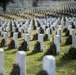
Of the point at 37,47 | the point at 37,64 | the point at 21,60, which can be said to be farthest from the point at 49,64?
the point at 37,47

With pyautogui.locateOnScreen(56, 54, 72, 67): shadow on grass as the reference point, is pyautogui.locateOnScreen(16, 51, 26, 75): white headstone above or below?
above

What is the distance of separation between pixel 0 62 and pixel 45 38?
7148 mm

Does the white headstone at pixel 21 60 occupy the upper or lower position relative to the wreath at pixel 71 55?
upper

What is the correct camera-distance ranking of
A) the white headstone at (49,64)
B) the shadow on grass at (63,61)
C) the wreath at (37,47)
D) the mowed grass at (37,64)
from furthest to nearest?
1. the wreath at (37,47)
2. the shadow on grass at (63,61)
3. the mowed grass at (37,64)
4. the white headstone at (49,64)

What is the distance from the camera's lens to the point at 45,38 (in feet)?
46.2

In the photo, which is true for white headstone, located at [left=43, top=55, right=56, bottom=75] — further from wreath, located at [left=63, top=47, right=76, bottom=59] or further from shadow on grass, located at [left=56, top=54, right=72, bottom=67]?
wreath, located at [left=63, top=47, right=76, bottom=59]

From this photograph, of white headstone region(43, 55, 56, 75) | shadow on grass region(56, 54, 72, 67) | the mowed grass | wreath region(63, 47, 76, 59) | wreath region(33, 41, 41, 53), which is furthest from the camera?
wreath region(33, 41, 41, 53)

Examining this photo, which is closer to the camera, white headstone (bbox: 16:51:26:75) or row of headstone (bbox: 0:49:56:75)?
row of headstone (bbox: 0:49:56:75)

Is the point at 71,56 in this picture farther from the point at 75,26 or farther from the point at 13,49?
the point at 75,26

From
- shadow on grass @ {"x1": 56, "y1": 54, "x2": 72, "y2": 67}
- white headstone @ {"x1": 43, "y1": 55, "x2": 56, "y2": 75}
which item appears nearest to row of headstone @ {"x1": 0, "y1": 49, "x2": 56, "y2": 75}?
white headstone @ {"x1": 43, "y1": 55, "x2": 56, "y2": 75}

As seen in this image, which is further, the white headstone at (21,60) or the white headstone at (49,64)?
the white headstone at (21,60)

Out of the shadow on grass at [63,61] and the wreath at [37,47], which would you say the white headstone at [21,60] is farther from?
the wreath at [37,47]

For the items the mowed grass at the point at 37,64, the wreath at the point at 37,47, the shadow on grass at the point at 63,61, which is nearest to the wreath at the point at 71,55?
the shadow on grass at the point at 63,61

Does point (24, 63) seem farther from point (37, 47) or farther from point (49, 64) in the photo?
point (37, 47)
